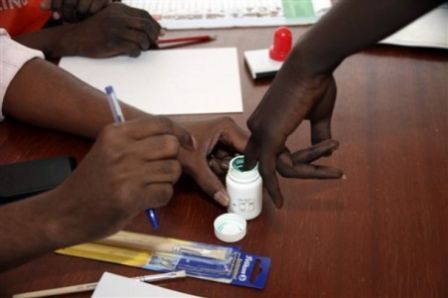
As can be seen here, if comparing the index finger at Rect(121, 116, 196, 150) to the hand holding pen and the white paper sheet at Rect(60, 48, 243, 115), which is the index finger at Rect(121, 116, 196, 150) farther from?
the white paper sheet at Rect(60, 48, 243, 115)

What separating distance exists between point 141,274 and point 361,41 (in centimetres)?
42

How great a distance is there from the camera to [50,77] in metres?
1.10

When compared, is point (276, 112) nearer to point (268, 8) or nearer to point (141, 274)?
point (141, 274)

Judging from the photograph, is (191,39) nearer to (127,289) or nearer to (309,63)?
(309,63)

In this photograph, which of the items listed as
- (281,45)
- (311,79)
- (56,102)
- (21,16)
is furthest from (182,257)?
(21,16)

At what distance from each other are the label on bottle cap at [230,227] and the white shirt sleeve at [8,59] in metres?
0.51

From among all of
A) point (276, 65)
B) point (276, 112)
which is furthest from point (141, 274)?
point (276, 65)

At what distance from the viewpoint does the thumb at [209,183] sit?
859 millimetres

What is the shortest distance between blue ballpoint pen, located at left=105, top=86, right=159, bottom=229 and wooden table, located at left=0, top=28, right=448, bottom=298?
2 centimetres

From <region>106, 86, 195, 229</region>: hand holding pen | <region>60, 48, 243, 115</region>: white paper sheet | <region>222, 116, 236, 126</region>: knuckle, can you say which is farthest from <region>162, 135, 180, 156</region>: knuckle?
<region>60, 48, 243, 115</region>: white paper sheet

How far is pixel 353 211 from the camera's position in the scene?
33.9 inches

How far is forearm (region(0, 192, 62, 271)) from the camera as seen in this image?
71cm

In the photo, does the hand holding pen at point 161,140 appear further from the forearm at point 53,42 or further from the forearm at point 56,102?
the forearm at point 53,42

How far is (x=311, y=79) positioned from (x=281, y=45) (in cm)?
36
